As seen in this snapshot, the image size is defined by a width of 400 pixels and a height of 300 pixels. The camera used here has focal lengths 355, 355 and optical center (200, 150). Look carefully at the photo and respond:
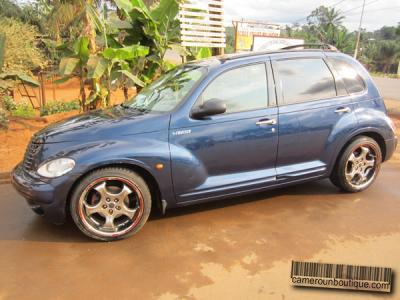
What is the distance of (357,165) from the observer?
4504 millimetres

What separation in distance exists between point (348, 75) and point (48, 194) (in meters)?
3.69

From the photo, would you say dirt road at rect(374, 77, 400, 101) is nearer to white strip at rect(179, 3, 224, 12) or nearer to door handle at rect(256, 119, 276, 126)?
white strip at rect(179, 3, 224, 12)

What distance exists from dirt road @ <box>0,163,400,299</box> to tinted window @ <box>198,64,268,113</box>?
122 cm

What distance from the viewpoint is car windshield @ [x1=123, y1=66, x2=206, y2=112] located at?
3.81 metres

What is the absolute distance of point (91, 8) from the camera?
6.69 metres

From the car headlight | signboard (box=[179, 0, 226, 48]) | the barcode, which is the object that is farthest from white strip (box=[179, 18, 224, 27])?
the barcode

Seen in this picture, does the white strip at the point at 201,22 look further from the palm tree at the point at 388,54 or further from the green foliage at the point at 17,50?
the palm tree at the point at 388,54

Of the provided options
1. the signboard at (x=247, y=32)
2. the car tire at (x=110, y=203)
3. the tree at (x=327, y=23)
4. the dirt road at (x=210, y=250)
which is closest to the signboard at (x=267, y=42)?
the signboard at (x=247, y=32)

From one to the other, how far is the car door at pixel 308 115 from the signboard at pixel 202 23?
12.1 feet

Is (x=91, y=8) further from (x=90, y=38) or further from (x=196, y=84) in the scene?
(x=196, y=84)

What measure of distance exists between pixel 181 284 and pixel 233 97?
2.01 meters

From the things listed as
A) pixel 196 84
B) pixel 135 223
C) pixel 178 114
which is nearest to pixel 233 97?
pixel 196 84

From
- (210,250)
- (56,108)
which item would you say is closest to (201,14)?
(210,250)

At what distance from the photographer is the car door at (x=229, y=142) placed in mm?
3592
